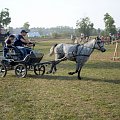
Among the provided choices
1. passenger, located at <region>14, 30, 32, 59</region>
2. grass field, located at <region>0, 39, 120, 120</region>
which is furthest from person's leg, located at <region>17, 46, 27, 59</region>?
grass field, located at <region>0, 39, 120, 120</region>

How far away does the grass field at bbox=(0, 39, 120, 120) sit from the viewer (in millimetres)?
7379

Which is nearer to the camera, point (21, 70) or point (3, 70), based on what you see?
point (21, 70)

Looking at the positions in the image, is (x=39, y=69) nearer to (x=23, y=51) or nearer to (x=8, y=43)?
(x=23, y=51)

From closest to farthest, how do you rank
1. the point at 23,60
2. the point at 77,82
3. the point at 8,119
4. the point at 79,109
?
the point at 8,119
the point at 79,109
the point at 77,82
the point at 23,60

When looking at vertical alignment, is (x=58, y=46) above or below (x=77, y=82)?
above

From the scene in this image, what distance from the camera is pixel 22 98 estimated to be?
9070 millimetres

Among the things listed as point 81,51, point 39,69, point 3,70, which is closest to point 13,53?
point 3,70

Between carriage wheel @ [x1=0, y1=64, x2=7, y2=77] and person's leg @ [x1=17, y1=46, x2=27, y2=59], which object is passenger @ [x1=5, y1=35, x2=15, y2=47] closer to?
person's leg @ [x1=17, y1=46, x2=27, y2=59]

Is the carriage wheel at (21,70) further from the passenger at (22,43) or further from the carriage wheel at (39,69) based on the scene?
the carriage wheel at (39,69)

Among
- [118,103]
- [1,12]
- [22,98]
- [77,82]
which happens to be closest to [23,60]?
[77,82]

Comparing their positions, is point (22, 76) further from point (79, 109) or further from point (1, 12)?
point (1, 12)

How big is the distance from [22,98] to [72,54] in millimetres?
4094

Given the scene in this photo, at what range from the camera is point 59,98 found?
29.8 feet

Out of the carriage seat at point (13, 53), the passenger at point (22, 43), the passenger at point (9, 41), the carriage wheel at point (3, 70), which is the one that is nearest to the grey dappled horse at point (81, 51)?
the passenger at point (22, 43)
